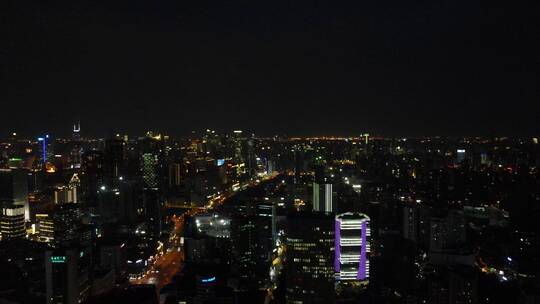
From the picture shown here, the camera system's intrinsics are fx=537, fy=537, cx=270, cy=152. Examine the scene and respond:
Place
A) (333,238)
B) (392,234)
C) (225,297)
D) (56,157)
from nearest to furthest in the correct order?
(225,297) → (333,238) → (392,234) → (56,157)

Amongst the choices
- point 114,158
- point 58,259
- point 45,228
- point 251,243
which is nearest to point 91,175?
point 114,158

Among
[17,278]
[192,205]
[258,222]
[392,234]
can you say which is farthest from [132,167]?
[392,234]

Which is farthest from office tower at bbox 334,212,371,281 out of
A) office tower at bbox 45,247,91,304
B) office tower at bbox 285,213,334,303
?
office tower at bbox 45,247,91,304

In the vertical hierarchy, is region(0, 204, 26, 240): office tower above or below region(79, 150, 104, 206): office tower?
below

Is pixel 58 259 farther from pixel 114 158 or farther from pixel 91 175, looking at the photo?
pixel 114 158

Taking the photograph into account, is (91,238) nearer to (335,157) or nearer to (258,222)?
(258,222)

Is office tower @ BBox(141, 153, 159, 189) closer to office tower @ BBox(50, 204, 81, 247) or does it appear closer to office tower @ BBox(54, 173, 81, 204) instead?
office tower @ BBox(54, 173, 81, 204)

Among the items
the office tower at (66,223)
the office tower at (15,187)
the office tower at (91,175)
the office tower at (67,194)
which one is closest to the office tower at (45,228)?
the office tower at (66,223)
